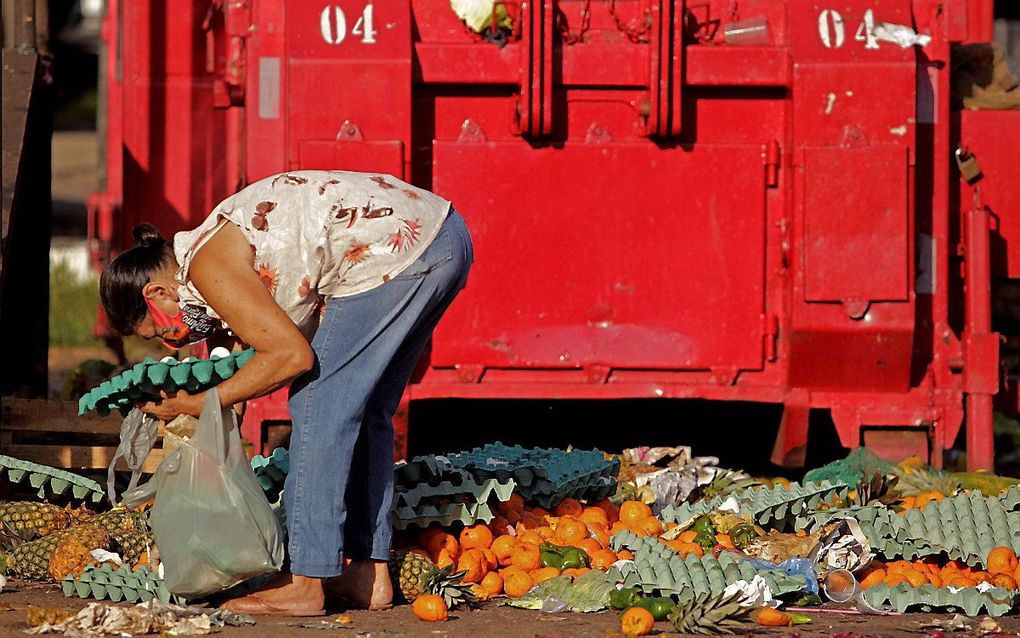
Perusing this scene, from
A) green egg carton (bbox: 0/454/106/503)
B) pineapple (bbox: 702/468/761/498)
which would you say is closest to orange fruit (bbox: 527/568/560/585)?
pineapple (bbox: 702/468/761/498)

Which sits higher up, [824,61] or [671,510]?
[824,61]

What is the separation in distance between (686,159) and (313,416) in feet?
7.24

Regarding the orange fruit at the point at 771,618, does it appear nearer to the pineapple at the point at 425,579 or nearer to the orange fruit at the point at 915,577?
the orange fruit at the point at 915,577

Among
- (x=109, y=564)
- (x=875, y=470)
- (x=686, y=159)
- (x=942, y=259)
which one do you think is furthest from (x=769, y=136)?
(x=109, y=564)

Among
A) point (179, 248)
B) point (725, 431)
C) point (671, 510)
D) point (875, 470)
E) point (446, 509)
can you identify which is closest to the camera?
point (179, 248)

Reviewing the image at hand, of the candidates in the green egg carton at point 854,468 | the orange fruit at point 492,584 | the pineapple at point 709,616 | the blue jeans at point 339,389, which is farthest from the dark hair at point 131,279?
the green egg carton at point 854,468

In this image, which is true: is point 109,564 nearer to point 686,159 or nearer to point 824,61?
point 686,159

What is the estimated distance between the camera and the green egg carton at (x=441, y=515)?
14.7 feet

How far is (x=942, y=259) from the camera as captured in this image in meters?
5.62

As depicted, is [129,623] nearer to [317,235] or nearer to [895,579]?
[317,235]

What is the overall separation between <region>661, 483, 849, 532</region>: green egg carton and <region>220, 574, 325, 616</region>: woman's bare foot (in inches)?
53.1

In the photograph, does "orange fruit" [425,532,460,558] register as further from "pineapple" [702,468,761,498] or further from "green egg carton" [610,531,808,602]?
"pineapple" [702,468,761,498]

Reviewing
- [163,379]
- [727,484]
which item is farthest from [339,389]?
[727,484]

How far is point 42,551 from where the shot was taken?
4.46 metres
